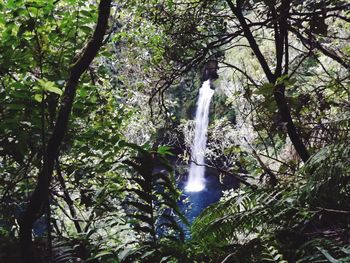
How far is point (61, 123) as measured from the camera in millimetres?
1216

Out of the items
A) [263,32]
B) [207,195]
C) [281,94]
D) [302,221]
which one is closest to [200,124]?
[207,195]

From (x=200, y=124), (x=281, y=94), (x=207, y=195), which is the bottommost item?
(x=281, y=94)

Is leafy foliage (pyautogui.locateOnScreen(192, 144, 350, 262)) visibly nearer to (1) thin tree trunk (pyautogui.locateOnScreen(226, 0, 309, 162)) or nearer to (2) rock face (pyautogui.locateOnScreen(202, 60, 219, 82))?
(1) thin tree trunk (pyautogui.locateOnScreen(226, 0, 309, 162))

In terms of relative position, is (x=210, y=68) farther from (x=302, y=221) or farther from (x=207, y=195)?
(x=207, y=195)

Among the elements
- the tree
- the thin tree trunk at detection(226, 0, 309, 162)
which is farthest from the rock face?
the thin tree trunk at detection(226, 0, 309, 162)

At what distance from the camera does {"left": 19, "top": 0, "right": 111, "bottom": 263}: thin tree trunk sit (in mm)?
1182

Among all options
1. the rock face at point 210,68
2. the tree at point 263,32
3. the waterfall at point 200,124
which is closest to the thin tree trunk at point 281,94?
the tree at point 263,32

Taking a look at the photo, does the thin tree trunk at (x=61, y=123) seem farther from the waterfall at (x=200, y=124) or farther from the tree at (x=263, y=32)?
the waterfall at (x=200, y=124)

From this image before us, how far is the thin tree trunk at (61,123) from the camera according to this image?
1.18m

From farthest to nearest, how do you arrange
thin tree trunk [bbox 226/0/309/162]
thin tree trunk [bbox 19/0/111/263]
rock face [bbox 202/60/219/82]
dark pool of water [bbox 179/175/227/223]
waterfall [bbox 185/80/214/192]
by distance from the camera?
1. waterfall [bbox 185/80/214/192]
2. dark pool of water [bbox 179/175/227/223]
3. rock face [bbox 202/60/219/82]
4. thin tree trunk [bbox 226/0/309/162]
5. thin tree trunk [bbox 19/0/111/263]

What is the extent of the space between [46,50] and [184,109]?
47.3 ft

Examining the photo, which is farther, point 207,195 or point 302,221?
point 207,195

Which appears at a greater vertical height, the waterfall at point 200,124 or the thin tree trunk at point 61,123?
the waterfall at point 200,124

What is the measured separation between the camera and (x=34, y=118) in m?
1.57
